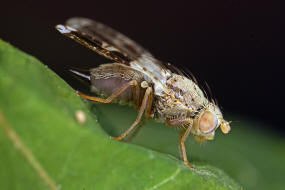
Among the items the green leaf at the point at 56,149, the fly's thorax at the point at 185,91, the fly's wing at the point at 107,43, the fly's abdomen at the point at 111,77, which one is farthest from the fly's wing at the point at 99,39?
the green leaf at the point at 56,149

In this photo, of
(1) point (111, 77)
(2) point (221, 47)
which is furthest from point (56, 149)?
(2) point (221, 47)

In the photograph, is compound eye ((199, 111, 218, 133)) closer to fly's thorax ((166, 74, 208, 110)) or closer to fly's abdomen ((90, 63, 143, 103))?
fly's thorax ((166, 74, 208, 110))

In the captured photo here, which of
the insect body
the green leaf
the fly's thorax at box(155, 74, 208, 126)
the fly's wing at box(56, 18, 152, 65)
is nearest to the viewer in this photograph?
the green leaf

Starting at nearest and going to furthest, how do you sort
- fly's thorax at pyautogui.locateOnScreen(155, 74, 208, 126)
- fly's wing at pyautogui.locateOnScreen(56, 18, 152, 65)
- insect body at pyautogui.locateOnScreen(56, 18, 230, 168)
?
1. fly's wing at pyautogui.locateOnScreen(56, 18, 152, 65)
2. insect body at pyautogui.locateOnScreen(56, 18, 230, 168)
3. fly's thorax at pyautogui.locateOnScreen(155, 74, 208, 126)

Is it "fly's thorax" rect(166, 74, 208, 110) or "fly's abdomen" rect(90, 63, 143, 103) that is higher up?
"fly's thorax" rect(166, 74, 208, 110)

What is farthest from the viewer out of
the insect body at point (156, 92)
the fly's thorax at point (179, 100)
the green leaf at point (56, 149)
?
the fly's thorax at point (179, 100)

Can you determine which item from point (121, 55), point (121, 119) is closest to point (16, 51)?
point (121, 55)

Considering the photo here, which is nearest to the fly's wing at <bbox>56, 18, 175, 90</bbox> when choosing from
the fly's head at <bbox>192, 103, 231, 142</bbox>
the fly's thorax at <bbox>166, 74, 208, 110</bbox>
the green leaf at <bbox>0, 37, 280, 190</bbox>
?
the fly's thorax at <bbox>166, 74, 208, 110</bbox>

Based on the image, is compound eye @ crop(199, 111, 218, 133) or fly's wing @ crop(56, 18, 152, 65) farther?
compound eye @ crop(199, 111, 218, 133)

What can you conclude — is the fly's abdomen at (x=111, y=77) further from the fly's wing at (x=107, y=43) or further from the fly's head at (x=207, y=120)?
the fly's head at (x=207, y=120)

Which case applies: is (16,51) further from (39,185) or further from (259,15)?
(259,15)
